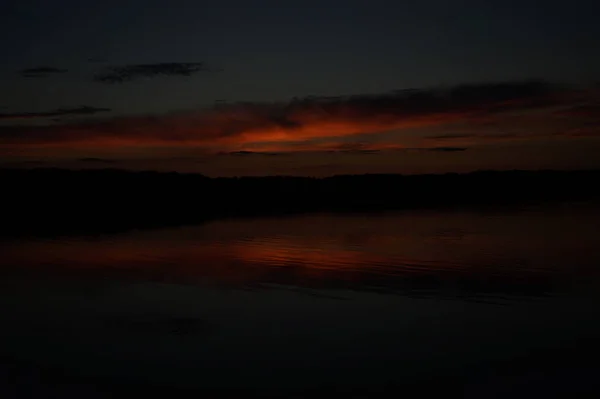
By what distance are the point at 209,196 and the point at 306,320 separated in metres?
33.2

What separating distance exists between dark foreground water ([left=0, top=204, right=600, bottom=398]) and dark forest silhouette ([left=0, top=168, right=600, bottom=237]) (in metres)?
9.75

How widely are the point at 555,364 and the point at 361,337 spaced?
1.93 m

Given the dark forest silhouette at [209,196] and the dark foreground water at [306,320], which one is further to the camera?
the dark forest silhouette at [209,196]

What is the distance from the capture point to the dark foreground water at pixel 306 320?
636cm

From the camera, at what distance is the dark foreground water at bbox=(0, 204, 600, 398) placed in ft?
20.9

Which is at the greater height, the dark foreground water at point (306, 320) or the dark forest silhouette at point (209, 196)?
the dark forest silhouette at point (209, 196)

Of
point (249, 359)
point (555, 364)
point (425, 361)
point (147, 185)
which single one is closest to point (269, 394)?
point (249, 359)

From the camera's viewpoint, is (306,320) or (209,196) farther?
(209,196)

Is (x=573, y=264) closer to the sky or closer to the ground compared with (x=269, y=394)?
closer to the sky

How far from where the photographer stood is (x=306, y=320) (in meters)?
8.47

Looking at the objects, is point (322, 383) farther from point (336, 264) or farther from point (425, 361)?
point (336, 264)

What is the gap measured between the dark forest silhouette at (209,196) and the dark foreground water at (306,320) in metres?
9.75

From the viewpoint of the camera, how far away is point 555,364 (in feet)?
22.1

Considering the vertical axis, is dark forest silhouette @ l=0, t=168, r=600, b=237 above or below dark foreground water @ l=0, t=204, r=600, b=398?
above
